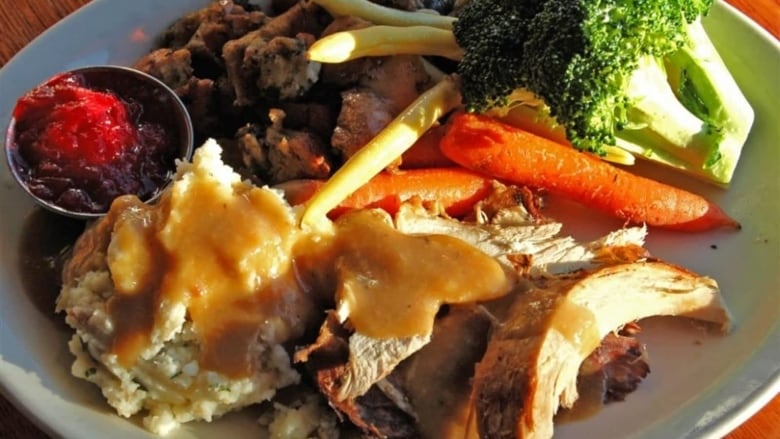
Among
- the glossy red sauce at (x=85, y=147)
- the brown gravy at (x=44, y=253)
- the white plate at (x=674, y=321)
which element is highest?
the glossy red sauce at (x=85, y=147)

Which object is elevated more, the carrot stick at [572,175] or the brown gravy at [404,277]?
the brown gravy at [404,277]

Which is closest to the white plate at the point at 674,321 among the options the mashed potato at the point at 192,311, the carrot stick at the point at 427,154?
the mashed potato at the point at 192,311

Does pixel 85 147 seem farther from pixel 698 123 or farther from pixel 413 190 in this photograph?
pixel 698 123

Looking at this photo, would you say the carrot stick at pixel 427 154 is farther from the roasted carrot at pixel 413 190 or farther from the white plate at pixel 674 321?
the white plate at pixel 674 321

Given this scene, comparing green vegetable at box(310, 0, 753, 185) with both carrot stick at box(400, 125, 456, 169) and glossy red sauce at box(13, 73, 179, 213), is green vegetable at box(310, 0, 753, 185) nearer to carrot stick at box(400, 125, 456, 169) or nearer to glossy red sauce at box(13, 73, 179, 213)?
carrot stick at box(400, 125, 456, 169)

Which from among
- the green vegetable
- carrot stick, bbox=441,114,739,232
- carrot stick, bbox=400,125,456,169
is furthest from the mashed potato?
the green vegetable

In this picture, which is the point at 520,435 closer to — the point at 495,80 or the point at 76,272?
the point at 495,80

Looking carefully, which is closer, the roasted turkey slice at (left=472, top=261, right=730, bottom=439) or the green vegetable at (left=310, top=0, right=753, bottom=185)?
the roasted turkey slice at (left=472, top=261, right=730, bottom=439)

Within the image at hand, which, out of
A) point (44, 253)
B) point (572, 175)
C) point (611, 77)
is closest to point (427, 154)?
point (572, 175)
